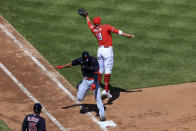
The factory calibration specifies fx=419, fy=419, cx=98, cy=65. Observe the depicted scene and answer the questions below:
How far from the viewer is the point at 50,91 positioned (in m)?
13.7

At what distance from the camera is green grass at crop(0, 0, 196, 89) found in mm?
15180

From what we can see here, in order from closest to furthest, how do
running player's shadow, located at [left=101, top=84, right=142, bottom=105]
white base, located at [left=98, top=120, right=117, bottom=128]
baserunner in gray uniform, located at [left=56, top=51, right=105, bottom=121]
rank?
baserunner in gray uniform, located at [left=56, top=51, right=105, bottom=121] < white base, located at [left=98, top=120, right=117, bottom=128] < running player's shadow, located at [left=101, top=84, right=142, bottom=105]

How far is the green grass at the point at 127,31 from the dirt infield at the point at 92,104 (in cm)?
73

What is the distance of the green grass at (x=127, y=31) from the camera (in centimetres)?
1518

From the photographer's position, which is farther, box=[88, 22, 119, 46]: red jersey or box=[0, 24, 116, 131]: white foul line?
box=[88, 22, 119, 46]: red jersey

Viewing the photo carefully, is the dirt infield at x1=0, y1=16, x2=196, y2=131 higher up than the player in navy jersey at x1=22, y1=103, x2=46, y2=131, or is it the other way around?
the player in navy jersey at x1=22, y1=103, x2=46, y2=131

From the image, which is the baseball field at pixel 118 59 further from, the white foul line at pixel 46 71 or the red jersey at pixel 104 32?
the red jersey at pixel 104 32

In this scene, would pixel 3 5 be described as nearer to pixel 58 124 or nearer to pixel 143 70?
pixel 143 70

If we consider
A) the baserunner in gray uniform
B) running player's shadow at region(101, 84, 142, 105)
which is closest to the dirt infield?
running player's shadow at region(101, 84, 142, 105)

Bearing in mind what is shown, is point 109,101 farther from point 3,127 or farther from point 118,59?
point 3,127

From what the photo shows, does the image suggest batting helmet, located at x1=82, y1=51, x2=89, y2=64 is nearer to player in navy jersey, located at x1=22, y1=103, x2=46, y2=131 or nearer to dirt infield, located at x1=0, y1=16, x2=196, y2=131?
dirt infield, located at x1=0, y1=16, x2=196, y2=131

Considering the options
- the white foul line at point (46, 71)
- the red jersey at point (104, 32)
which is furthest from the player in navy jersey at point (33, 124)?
the red jersey at point (104, 32)

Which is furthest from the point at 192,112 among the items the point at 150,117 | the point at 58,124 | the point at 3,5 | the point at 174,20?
the point at 3,5

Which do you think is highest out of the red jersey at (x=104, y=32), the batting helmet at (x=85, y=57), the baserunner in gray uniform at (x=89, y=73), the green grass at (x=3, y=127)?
the red jersey at (x=104, y=32)
